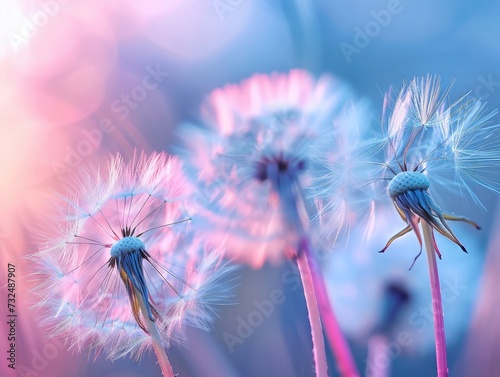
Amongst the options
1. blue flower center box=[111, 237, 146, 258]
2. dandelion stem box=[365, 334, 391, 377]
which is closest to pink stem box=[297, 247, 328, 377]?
blue flower center box=[111, 237, 146, 258]

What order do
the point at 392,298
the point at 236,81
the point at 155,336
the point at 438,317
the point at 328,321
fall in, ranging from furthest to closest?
the point at 236,81 < the point at 392,298 < the point at 328,321 < the point at 155,336 < the point at 438,317

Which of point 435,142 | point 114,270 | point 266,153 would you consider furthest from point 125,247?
point 435,142

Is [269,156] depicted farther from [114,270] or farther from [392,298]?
[392,298]

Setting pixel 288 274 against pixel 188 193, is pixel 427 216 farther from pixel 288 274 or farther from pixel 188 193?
pixel 288 274

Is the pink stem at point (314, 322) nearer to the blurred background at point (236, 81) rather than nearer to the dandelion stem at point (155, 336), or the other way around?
the dandelion stem at point (155, 336)

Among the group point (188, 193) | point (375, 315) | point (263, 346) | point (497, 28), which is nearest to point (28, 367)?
point (263, 346)

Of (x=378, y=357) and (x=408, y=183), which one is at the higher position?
(x=408, y=183)
